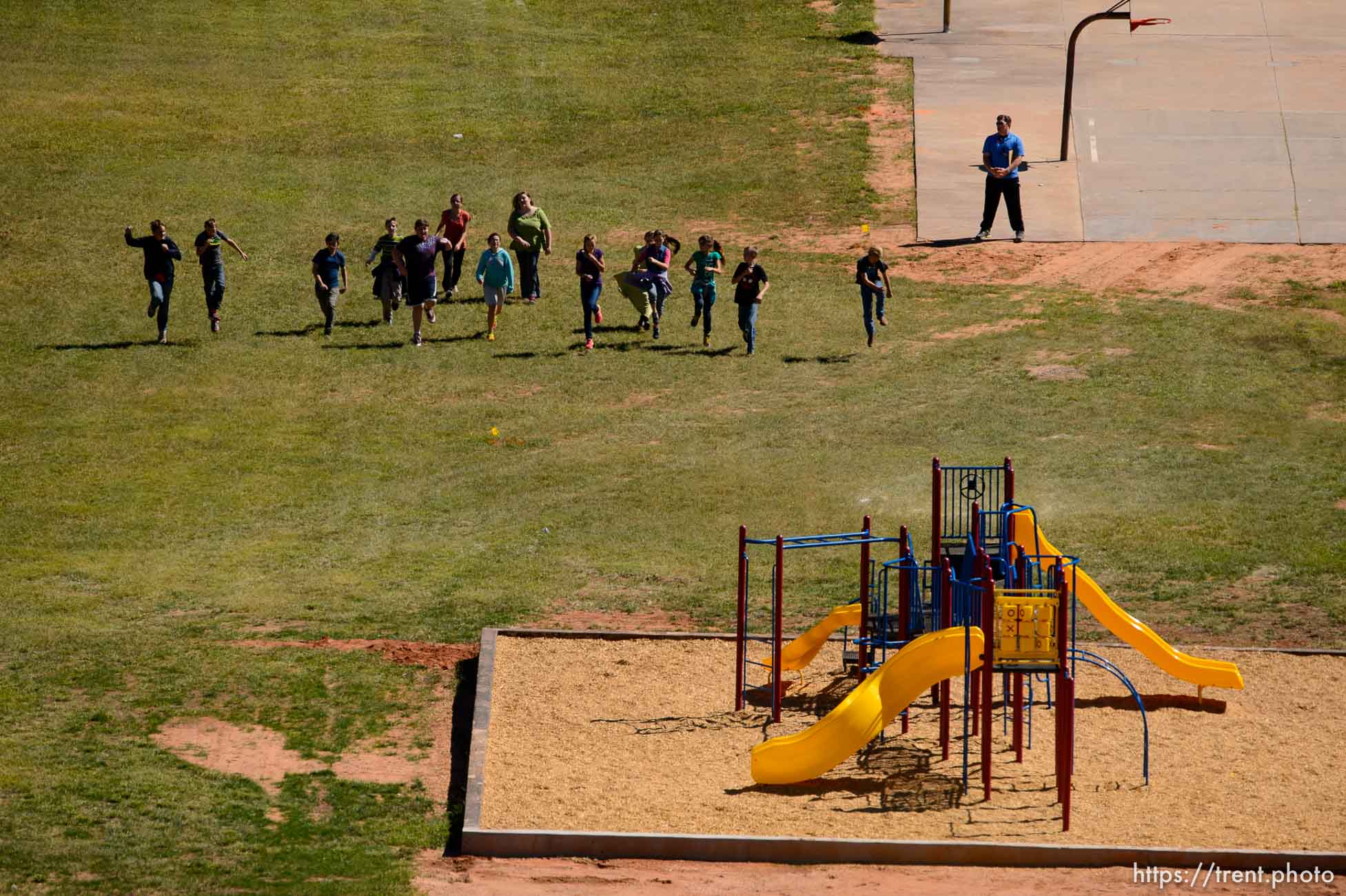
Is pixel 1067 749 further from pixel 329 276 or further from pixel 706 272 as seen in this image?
pixel 329 276

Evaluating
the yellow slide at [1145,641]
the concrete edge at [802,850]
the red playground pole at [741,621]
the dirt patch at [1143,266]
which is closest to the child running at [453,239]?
the dirt patch at [1143,266]

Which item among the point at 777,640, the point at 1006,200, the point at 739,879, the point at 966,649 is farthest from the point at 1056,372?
the point at 739,879

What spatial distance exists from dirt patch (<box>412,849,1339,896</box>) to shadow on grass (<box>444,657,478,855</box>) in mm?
364

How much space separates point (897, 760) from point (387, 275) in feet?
50.0

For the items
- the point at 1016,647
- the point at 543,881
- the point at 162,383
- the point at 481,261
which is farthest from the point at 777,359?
the point at 543,881

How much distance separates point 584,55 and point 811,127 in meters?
7.32

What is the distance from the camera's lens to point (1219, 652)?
17.0 m

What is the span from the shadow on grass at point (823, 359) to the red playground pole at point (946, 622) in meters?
11.8

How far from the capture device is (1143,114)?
37.1 meters

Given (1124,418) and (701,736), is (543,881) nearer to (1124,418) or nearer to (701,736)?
(701,736)

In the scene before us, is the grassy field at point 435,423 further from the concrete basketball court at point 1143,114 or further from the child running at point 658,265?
the concrete basketball court at point 1143,114

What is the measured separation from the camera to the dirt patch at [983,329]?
27.6 m

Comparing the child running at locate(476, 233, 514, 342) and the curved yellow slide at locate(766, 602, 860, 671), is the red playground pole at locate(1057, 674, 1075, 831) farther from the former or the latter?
the child running at locate(476, 233, 514, 342)

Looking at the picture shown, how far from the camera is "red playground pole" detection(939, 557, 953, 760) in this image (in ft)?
48.2
